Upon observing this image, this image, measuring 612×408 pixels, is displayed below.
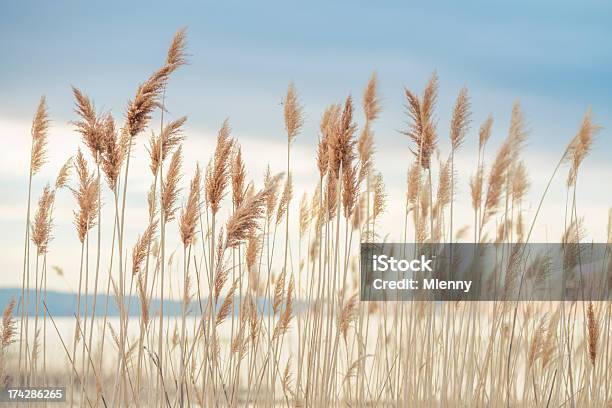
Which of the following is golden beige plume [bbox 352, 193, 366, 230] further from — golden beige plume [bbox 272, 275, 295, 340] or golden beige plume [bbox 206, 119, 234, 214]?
golden beige plume [bbox 206, 119, 234, 214]

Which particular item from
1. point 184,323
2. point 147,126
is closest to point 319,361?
point 184,323

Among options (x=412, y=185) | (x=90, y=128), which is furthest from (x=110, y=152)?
(x=412, y=185)

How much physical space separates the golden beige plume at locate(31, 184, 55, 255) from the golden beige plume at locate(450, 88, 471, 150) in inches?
83.3

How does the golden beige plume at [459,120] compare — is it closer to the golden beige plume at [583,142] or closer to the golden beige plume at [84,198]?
the golden beige plume at [583,142]

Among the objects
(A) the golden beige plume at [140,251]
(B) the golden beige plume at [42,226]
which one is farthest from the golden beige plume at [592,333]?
(B) the golden beige plume at [42,226]

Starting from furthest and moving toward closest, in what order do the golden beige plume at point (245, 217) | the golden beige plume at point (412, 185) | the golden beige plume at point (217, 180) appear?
1. the golden beige plume at point (412, 185)
2. the golden beige plume at point (217, 180)
3. the golden beige plume at point (245, 217)

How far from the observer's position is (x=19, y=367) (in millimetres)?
3525

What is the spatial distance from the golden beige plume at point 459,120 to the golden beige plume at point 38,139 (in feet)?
7.04

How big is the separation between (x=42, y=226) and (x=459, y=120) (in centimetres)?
222

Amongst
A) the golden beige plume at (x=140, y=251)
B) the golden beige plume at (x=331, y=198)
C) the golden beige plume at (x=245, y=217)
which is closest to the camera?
the golden beige plume at (x=245, y=217)

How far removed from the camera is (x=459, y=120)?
11.1ft

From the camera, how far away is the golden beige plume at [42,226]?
3.51 meters

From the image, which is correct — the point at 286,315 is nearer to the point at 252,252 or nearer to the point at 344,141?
the point at 252,252

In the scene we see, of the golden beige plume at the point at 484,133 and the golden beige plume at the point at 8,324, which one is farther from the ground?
the golden beige plume at the point at 484,133
